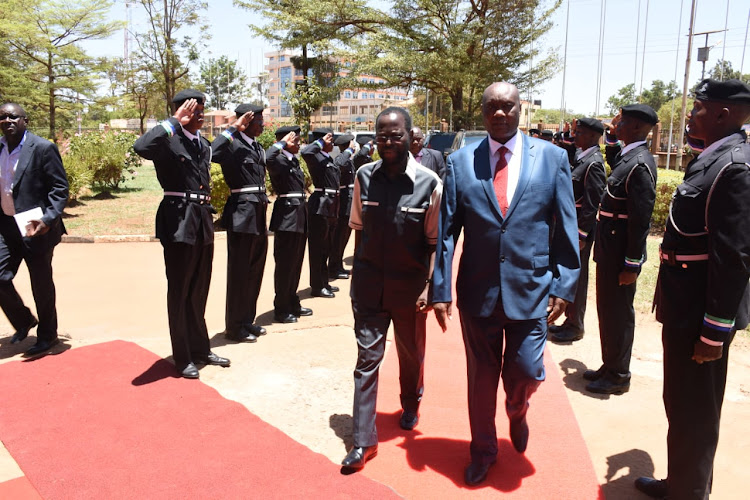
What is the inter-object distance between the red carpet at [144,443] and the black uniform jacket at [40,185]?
125cm

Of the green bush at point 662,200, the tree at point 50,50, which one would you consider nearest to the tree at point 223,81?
the tree at point 50,50

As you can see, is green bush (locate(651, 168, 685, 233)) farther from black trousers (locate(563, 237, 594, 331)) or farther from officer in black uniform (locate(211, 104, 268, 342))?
officer in black uniform (locate(211, 104, 268, 342))

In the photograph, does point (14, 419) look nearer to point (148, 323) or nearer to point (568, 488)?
point (148, 323)

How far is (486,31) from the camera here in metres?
23.7

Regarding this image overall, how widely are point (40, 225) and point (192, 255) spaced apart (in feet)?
5.16

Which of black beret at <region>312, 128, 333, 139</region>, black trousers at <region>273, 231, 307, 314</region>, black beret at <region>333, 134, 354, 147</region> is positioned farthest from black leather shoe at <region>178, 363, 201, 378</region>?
black beret at <region>333, 134, 354, 147</region>

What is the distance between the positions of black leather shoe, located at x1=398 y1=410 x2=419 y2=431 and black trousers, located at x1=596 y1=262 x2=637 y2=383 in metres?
1.79

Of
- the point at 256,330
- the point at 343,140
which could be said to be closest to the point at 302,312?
the point at 256,330

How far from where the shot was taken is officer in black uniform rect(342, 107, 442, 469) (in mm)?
3533

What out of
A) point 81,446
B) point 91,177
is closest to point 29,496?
point 81,446

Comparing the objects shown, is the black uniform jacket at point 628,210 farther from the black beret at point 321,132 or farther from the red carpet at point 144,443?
the black beret at point 321,132

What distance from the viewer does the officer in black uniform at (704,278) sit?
2.68m

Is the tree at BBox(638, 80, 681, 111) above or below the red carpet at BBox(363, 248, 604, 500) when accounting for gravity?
above

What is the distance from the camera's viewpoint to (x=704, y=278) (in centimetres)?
288
